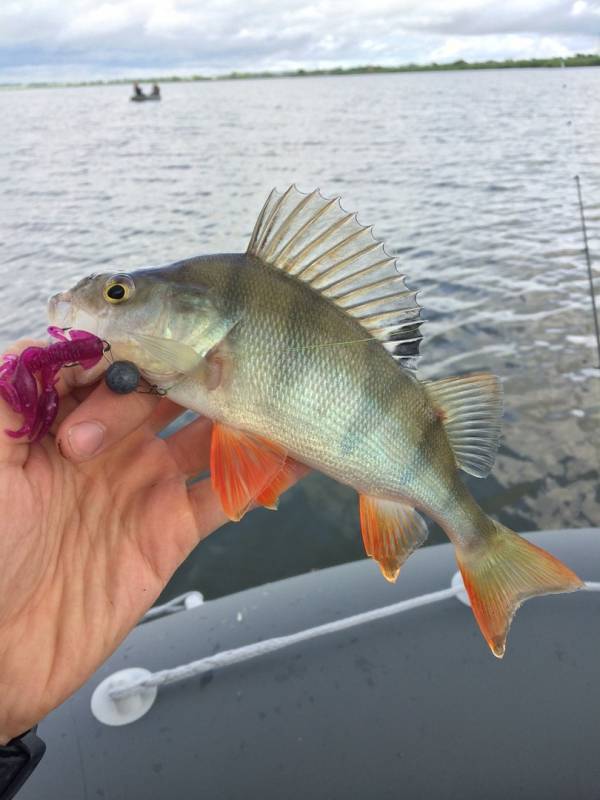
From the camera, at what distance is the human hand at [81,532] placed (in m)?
1.58

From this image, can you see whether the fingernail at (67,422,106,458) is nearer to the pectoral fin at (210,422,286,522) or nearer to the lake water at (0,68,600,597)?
the pectoral fin at (210,422,286,522)

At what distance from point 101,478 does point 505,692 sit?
5.34 ft

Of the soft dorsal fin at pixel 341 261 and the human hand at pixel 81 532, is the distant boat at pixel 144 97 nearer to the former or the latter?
the soft dorsal fin at pixel 341 261

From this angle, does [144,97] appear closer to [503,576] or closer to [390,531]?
[390,531]

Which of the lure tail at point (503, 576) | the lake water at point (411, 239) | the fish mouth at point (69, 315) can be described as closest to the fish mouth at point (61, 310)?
the fish mouth at point (69, 315)

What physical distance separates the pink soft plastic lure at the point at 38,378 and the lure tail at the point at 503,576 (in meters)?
1.36

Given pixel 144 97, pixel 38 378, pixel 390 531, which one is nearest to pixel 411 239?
pixel 390 531

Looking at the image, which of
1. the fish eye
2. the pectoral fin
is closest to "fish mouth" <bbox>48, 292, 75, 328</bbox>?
the fish eye

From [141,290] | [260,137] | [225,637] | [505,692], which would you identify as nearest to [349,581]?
[225,637]

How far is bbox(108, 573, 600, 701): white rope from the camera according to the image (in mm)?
2408

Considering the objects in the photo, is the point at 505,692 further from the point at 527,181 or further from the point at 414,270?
the point at 527,181

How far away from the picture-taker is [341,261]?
190 centimetres

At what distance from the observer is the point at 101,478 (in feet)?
6.47

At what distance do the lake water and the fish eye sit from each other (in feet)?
7.37
